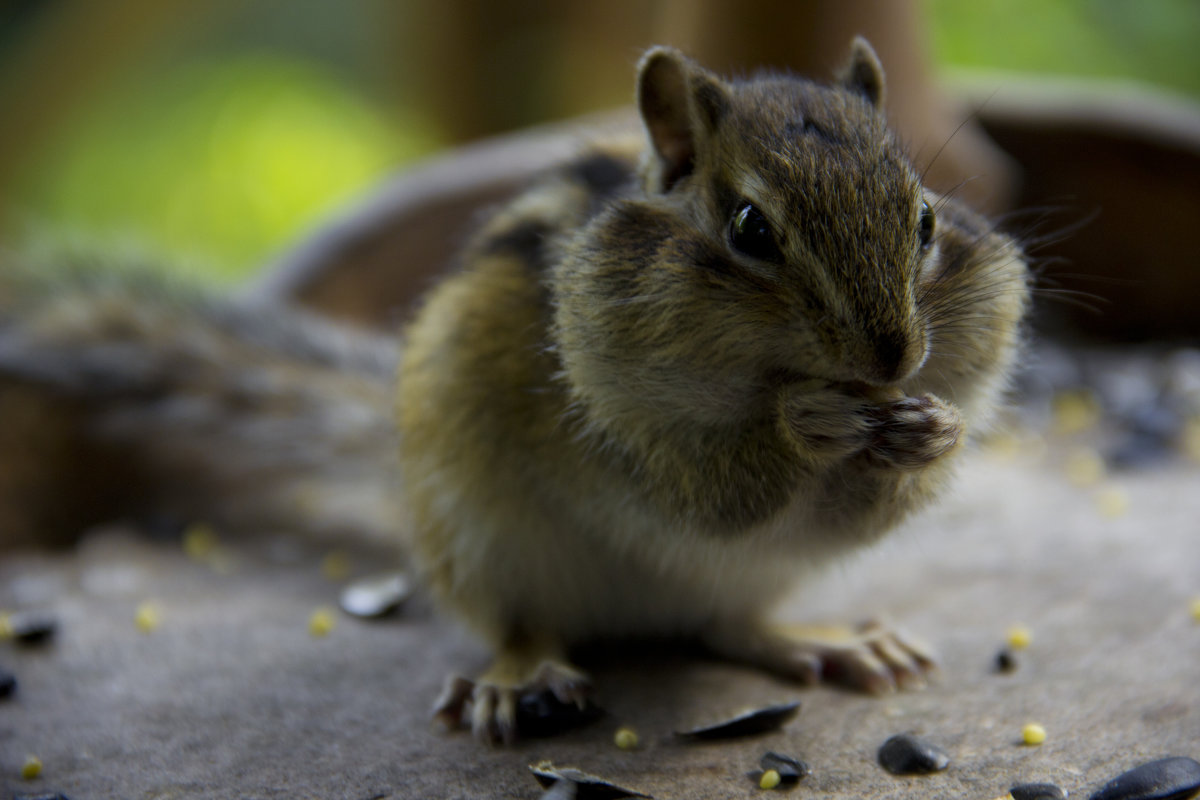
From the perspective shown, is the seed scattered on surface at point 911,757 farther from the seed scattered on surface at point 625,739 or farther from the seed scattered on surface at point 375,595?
the seed scattered on surface at point 375,595

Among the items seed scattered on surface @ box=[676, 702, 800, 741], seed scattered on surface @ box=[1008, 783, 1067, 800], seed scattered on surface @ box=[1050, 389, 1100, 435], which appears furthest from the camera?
seed scattered on surface @ box=[1050, 389, 1100, 435]

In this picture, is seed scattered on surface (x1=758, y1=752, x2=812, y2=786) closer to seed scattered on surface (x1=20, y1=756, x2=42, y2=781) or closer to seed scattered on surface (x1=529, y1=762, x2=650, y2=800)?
seed scattered on surface (x1=529, y1=762, x2=650, y2=800)

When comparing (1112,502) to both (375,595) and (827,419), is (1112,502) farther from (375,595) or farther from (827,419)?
(375,595)

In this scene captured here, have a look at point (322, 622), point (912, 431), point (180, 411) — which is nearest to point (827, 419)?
point (912, 431)

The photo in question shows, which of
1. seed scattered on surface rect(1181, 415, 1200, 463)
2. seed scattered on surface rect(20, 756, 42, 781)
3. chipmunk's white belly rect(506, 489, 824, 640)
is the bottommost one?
seed scattered on surface rect(20, 756, 42, 781)

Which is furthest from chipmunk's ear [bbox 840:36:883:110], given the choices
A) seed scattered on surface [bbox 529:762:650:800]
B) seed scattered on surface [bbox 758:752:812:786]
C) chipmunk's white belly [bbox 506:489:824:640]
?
seed scattered on surface [bbox 529:762:650:800]

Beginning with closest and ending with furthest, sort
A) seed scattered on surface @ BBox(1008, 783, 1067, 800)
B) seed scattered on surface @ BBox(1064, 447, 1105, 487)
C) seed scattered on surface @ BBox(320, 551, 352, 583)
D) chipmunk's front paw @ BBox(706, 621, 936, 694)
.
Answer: seed scattered on surface @ BBox(1008, 783, 1067, 800) < chipmunk's front paw @ BBox(706, 621, 936, 694) < seed scattered on surface @ BBox(320, 551, 352, 583) < seed scattered on surface @ BBox(1064, 447, 1105, 487)

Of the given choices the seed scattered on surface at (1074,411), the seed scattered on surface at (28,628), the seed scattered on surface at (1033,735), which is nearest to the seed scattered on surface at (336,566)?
the seed scattered on surface at (28,628)
